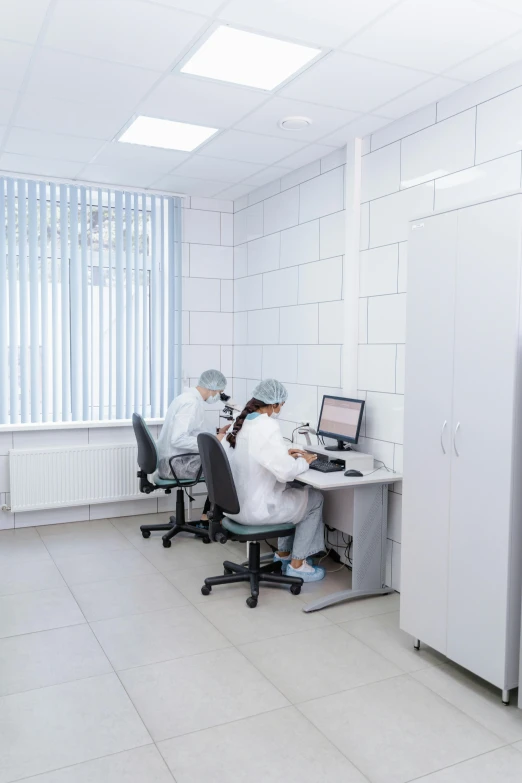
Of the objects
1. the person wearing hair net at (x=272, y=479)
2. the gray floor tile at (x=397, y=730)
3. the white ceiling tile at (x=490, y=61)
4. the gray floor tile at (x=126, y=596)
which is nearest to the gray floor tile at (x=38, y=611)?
the gray floor tile at (x=126, y=596)

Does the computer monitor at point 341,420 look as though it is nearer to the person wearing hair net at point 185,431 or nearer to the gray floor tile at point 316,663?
the person wearing hair net at point 185,431

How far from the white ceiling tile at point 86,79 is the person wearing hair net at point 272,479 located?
1660mm

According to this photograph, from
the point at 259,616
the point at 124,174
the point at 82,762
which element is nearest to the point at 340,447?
the point at 259,616

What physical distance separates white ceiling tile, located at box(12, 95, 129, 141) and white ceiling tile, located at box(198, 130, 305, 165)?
625 millimetres

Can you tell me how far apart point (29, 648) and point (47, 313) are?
2633 mm

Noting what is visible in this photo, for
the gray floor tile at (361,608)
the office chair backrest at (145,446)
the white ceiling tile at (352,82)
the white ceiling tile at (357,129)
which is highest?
the white ceiling tile at (357,129)

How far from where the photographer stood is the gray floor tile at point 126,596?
3346 millimetres

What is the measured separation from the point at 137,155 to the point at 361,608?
123 inches

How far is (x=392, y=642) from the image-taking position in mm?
3018

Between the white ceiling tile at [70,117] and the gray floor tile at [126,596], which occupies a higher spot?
the white ceiling tile at [70,117]

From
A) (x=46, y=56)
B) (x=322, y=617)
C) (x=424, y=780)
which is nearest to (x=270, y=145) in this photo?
(x=46, y=56)

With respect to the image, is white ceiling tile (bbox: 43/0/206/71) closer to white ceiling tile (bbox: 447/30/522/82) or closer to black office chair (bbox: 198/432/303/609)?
white ceiling tile (bbox: 447/30/522/82)

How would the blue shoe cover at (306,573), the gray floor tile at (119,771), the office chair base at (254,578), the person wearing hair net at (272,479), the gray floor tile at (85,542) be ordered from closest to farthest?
the gray floor tile at (119,771) < the person wearing hair net at (272,479) < the office chair base at (254,578) < the blue shoe cover at (306,573) < the gray floor tile at (85,542)

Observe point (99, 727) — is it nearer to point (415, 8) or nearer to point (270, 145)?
point (415, 8)
